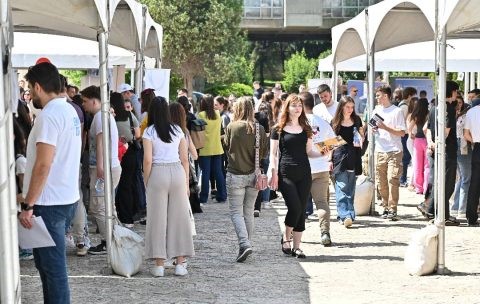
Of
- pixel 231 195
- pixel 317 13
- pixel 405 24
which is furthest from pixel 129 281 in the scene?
pixel 317 13

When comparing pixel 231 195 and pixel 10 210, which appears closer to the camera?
pixel 10 210

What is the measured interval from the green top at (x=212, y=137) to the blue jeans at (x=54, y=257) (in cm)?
917

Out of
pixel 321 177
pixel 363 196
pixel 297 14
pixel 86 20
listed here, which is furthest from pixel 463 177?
pixel 297 14

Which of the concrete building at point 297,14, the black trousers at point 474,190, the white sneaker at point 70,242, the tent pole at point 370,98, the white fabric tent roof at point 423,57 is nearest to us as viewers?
the white sneaker at point 70,242

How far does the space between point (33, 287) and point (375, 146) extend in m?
6.52

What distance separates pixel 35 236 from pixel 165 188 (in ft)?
10.3

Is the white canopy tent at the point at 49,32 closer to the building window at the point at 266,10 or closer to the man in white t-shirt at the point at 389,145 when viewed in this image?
the man in white t-shirt at the point at 389,145

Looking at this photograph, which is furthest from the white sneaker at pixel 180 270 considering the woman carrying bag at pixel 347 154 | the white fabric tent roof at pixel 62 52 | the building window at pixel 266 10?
the building window at pixel 266 10

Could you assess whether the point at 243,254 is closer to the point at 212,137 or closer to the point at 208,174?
the point at 212,137

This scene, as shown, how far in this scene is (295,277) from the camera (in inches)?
369

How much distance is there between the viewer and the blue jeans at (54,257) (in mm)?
6406

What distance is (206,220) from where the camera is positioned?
13.9m

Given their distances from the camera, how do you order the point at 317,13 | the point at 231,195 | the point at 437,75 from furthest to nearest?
the point at 317,13, the point at 231,195, the point at 437,75

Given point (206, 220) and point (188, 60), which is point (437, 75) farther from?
point (188, 60)
